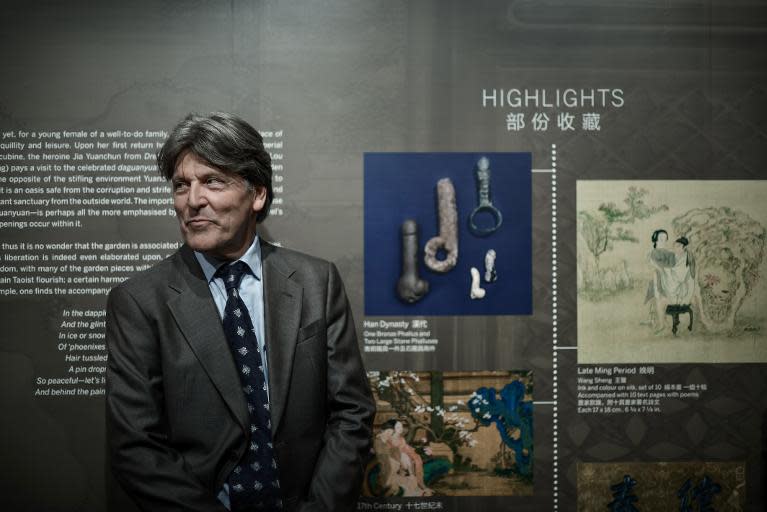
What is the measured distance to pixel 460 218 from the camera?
250 centimetres

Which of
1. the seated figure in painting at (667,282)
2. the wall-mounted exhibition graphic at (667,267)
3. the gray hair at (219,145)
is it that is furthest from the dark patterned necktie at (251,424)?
the seated figure in painting at (667,282)

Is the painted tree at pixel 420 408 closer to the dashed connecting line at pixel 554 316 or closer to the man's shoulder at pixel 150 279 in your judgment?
the dashed connecting line at pixel 554 316

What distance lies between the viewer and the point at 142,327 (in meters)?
1.84

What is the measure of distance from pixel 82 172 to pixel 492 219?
1589 mm

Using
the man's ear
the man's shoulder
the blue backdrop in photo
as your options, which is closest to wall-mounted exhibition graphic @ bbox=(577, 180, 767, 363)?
the blue backdrop in photo

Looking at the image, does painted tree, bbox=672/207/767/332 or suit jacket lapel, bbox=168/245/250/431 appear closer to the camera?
suit jacket lapel, bbox=168/245/250/431

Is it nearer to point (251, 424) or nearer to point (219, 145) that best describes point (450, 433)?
point (251, 424)

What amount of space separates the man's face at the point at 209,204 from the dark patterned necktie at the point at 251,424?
0.14m

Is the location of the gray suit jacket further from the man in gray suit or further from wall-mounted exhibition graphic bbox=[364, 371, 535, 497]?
wall-mounted exhibition graphic bbox=[364, 371, 535, 497]

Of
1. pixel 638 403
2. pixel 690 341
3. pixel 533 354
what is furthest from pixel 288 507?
pixel 690 341

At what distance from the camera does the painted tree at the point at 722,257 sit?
2.55 m

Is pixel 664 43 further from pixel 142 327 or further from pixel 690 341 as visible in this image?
pixel 142 327

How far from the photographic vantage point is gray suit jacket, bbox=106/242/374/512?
70.2 inches

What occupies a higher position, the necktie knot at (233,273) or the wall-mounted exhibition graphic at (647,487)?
the necktie knot at (233,273)
